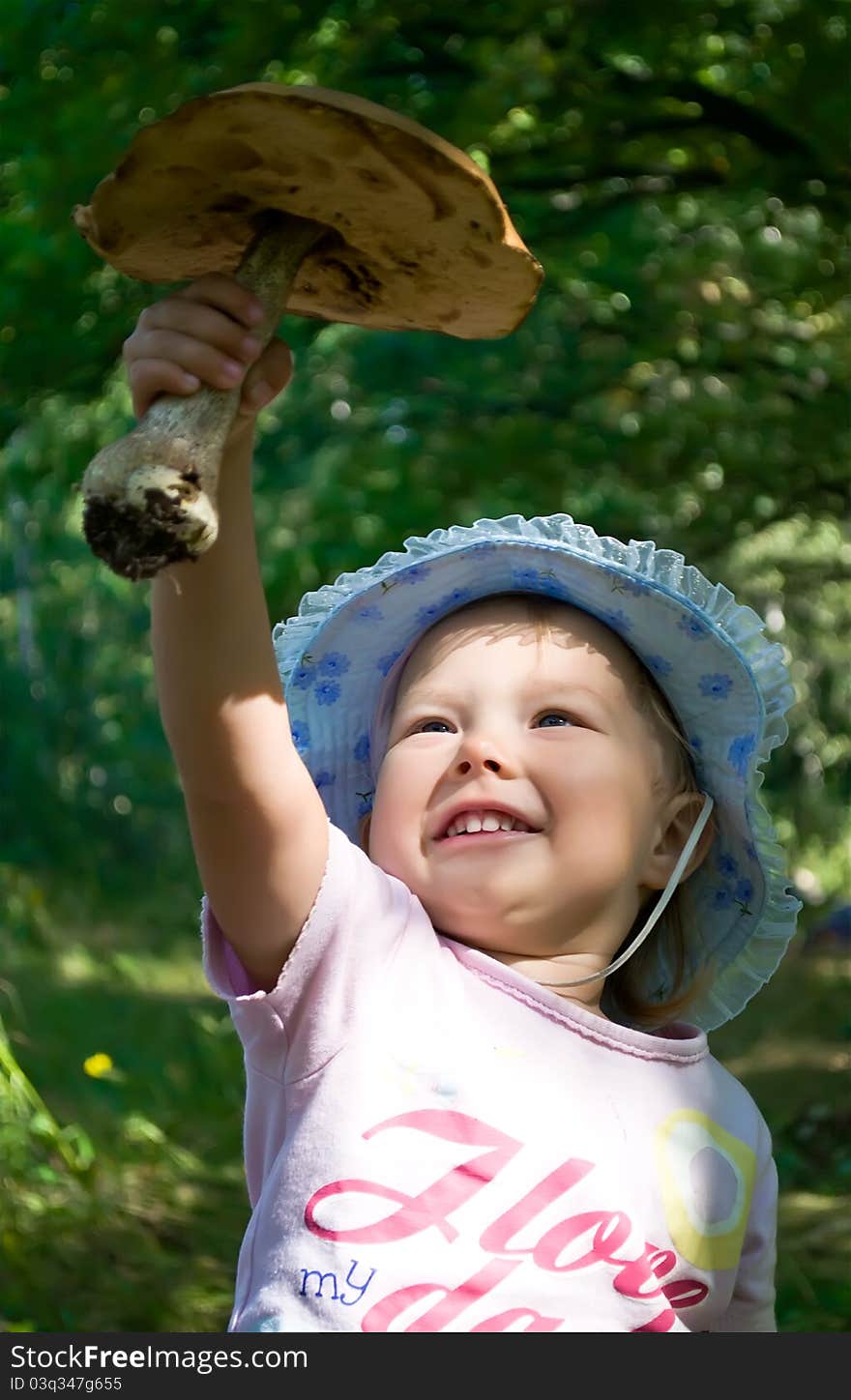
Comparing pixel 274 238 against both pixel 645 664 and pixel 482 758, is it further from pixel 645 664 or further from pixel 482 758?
pixel 645 664

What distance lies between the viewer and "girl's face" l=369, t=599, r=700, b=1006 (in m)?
1.80

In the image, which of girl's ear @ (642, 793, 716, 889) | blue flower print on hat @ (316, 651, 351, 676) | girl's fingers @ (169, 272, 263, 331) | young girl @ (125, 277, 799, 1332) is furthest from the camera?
blue flower print on hat @ (316, 651, 351, 676)

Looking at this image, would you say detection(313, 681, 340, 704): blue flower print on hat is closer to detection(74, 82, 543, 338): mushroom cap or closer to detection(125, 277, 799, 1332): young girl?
detection(125, 277, 799, 1332): young girl

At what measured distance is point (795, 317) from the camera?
693 centimetres

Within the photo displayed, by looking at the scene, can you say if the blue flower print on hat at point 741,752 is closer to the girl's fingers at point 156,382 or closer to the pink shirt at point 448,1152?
the pink shirt at point 448,1152

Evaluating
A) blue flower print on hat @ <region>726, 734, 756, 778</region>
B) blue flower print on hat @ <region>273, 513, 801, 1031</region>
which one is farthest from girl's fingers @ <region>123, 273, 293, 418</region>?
blue flower print on hat @ <region>726, 734, 756, 778</region>

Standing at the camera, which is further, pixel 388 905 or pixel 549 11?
pixel 549 11

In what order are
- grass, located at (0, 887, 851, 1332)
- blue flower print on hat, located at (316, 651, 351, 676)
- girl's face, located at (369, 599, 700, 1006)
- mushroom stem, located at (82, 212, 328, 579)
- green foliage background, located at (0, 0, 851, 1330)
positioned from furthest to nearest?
green foliage background, located at (0, 0, 851, 1330) < grass, located at (0, 887, 851, 1332) < blue flower print on hat, located at (316, 651, 351, 676) < girl's face, located at (369, 599, 700, 1006) < mushroom stem, located at (82, 212, 328, 579)

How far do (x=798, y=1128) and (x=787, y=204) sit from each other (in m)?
3.50

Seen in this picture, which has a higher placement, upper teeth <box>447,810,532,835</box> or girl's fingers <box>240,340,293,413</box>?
girl's fingers <box>240,340,293,413</box>

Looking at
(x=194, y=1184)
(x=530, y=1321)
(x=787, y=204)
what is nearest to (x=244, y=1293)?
(x=530, y=1321)

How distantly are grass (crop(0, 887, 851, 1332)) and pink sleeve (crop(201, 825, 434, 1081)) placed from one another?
2.77 meters

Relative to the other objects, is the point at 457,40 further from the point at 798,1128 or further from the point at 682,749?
the point at 798,1128

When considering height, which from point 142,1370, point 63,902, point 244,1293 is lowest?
point 63,902
